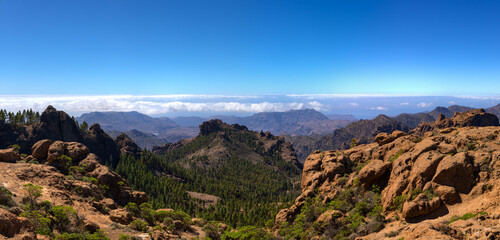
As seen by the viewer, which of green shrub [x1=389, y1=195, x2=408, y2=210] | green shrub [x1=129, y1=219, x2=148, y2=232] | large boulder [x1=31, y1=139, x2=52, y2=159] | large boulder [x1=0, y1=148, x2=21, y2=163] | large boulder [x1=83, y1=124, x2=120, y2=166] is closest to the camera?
green shrub [x1=389, y1=195, x2=408, y2=210]

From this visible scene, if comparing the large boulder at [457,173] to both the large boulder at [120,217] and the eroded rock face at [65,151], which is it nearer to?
the large boulder at [120,217]

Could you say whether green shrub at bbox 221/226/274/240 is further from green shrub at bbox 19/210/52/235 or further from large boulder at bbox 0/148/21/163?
large boulder at bbox 0/148/21/163

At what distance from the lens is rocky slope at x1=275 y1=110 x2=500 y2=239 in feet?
84.2

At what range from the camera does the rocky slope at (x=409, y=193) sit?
25656 millimetres

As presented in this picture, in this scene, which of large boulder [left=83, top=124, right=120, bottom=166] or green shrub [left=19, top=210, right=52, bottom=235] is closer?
green shrub [left=19, top=210, right=52, bottom=235]

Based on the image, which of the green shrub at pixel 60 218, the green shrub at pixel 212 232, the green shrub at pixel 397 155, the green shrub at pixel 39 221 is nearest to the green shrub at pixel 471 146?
the green shrub at pixel 397 155

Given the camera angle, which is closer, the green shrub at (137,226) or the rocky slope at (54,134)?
the green shrub at (137,226)

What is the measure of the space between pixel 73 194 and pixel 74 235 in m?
19.1

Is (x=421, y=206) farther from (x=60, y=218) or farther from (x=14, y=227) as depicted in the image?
(x=60, y=218)

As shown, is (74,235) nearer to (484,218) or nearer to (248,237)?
(248,237)

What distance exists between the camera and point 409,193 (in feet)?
115

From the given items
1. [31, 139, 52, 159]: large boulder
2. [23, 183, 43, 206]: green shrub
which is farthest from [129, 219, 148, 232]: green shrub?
[31, 139, 52, 159]: large boulder

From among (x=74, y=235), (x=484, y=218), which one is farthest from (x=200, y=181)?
(x=484, y=218)

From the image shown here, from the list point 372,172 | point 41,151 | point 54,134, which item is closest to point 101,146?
point 54,134
